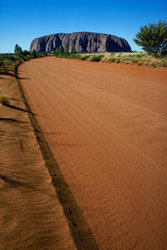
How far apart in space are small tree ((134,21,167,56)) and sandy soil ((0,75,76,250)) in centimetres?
2469

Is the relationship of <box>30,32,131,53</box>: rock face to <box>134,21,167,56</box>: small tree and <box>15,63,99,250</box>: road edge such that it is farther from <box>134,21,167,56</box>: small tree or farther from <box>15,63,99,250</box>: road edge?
<box>15,63,99,250</box>: road edge

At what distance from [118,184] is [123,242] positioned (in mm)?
1192

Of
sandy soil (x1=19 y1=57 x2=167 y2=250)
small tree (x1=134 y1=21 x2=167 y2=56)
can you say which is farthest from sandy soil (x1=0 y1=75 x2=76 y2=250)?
small tree (x1=134 y1=21 x2=167 y2=56)

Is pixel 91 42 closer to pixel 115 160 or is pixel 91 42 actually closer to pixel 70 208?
pixel 115 160

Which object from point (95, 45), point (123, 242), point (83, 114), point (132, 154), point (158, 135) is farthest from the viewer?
point (95, 45)

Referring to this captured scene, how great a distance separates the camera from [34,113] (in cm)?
736

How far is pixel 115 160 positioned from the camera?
423cm

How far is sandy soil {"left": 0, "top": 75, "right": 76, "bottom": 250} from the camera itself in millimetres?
2195

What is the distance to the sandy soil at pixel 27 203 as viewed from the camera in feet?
7.20

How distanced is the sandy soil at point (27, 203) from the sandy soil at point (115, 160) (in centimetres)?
52

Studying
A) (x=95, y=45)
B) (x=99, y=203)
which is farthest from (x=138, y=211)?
(x=95, y=45)

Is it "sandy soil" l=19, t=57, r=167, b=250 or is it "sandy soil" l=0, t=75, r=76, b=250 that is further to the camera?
"sandy soil" l=19, t=57, r=167, b=250

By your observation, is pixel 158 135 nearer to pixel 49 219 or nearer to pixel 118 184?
pixel 118 184

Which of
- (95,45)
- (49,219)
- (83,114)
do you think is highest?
(95,45)
